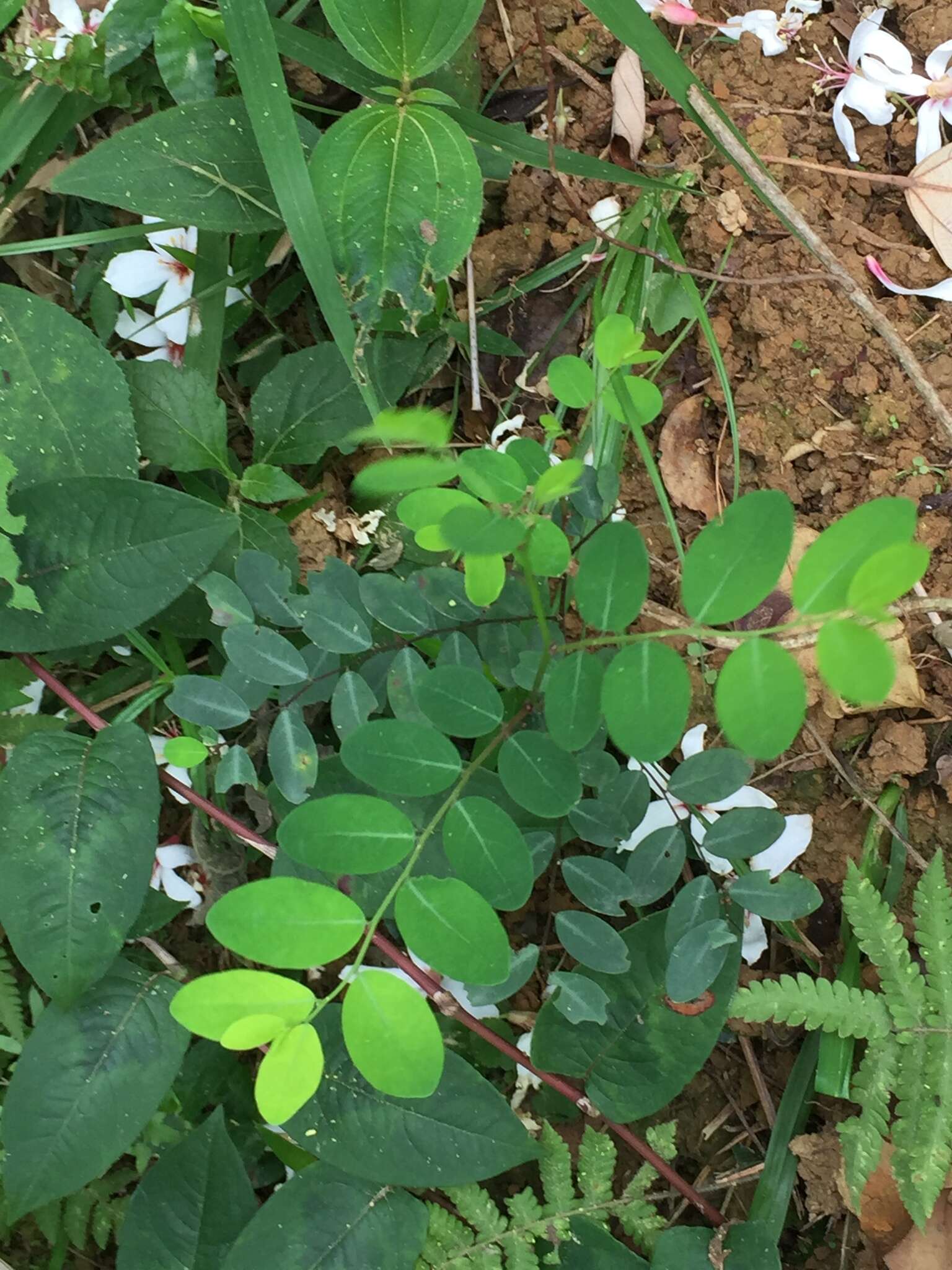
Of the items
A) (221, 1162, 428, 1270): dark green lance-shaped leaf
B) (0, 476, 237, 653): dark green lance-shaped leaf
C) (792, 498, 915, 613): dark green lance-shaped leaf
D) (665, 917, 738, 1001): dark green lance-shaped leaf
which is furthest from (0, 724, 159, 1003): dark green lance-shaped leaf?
(792, 498, 915, 613): dark green lance-shaped leaf

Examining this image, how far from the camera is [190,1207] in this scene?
1455 millimetres

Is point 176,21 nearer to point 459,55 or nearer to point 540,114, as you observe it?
point 459,55

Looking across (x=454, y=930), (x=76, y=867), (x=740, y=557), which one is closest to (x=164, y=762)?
(x=76, y=867)

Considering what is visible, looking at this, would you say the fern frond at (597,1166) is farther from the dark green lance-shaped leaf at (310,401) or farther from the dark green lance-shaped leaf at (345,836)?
the dark green lance-shaped leaf at (310,401)

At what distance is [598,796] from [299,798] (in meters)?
0.42

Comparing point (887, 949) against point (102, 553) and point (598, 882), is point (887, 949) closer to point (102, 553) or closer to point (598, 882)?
point (598, 882)

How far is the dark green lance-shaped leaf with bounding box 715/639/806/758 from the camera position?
0.81 meters

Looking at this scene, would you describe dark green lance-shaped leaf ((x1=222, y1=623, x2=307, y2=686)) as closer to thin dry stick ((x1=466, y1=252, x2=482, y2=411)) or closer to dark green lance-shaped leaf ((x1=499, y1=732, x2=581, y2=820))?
dark green lance-shaped leaf ((x1=499, y1=732, x2=581, y2=820))

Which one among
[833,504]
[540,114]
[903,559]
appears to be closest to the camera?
[903,559]

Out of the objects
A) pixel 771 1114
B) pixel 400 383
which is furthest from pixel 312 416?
pixel 771 1114

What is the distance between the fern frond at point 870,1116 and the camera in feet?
4.19

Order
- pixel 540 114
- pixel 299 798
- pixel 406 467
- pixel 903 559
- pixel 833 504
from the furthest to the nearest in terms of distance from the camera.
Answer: pixel 540 114, pixel 833 504, pixel 299 798, pixel 406 467, pixel 903 559

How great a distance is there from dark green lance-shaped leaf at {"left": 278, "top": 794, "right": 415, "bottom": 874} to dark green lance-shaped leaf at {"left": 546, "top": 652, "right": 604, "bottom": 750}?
204 millimetres

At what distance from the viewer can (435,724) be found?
→ 1.14 metres
